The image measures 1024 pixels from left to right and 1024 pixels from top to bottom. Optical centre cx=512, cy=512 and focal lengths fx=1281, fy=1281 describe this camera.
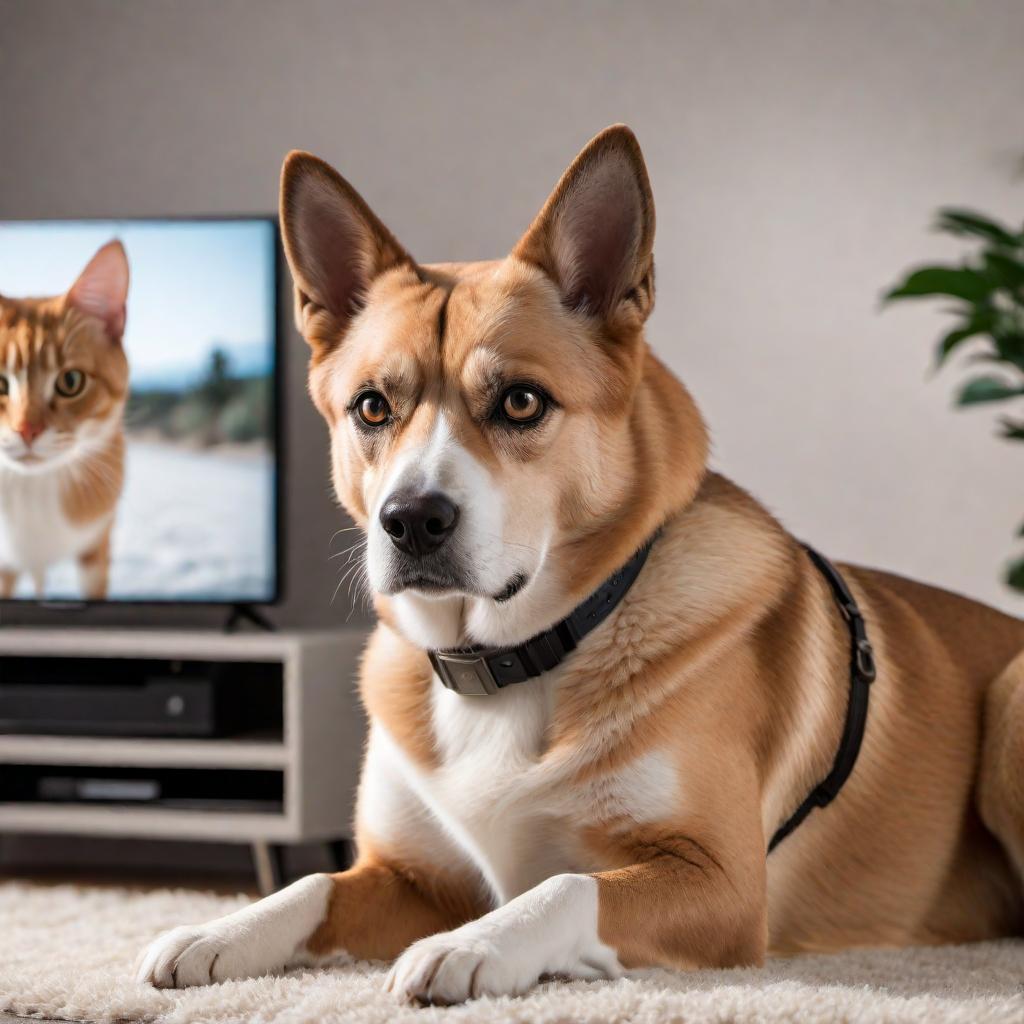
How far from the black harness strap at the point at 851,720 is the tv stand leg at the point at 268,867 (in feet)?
5.19

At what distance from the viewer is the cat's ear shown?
310 cm

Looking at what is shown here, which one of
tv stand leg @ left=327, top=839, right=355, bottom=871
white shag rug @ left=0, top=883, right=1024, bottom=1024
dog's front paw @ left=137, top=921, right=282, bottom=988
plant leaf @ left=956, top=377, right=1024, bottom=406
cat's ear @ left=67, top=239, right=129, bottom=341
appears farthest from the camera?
cat's ear @ left=67, top=239, right=129, bottom=341

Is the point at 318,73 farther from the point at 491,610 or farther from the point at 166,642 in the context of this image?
the point at 491,610

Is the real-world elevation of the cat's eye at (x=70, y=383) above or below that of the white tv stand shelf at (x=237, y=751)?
above

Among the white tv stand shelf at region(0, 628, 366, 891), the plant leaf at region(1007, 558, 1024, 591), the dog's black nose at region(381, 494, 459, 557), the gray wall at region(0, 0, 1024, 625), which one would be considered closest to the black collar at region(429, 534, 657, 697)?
the dog's black nose at region(381, 494, 459, 557)

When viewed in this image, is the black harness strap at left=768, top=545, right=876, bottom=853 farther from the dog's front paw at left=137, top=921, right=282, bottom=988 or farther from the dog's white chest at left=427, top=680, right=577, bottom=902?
the dog's front paw at left=137, top=921, right=282, bottom=988

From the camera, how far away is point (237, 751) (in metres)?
2.78

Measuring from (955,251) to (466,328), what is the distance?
205 centimetres

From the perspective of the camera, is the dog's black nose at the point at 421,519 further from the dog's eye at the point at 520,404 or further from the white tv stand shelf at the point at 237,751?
the white tv stand shelf at the point at 237,751

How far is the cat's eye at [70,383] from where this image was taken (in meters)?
3.05

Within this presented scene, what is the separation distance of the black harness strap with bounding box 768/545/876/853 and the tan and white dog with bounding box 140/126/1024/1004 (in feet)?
0.04

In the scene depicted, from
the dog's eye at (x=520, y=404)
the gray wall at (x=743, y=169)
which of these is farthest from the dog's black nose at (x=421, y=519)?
the gray wall at (x=743, y=169)

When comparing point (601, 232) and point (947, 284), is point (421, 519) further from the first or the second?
point (947, 284)

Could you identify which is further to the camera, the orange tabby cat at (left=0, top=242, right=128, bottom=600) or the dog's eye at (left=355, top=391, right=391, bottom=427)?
the orange tabby cat at (left=0, top=242, right=128, bottom=600)
